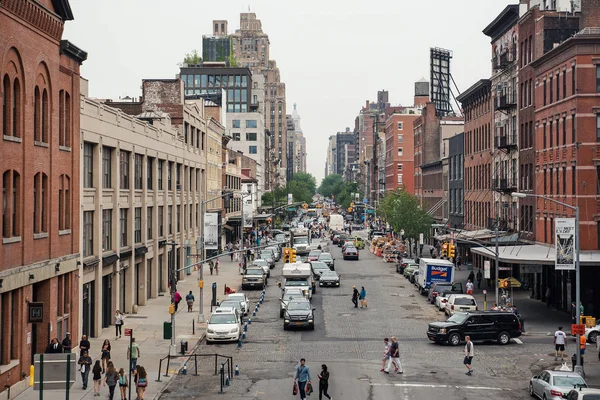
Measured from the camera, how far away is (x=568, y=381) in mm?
28703

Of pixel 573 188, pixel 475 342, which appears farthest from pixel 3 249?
pixel 573 188

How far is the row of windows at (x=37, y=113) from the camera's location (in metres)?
31.2

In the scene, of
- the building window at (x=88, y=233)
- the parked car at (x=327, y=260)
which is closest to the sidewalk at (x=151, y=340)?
the building window at (x=88, y=233)


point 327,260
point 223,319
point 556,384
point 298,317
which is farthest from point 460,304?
point 327,260

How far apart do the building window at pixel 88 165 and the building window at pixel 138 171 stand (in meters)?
10.2

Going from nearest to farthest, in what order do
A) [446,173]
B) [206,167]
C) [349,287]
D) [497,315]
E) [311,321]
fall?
[497,315], [311,321], [349,287], [206,167], [446,173]

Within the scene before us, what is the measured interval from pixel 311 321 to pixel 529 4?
41.8 metres

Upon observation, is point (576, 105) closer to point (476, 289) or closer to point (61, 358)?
point (476, 289)

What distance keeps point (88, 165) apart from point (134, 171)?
1082 centimetres

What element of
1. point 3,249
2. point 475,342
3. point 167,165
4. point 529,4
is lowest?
point 475,342

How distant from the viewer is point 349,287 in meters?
70.6

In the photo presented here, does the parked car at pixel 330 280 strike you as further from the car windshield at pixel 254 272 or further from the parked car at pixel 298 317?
the parked car at pixel 298 317

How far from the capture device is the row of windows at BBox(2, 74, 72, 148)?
1230 inches

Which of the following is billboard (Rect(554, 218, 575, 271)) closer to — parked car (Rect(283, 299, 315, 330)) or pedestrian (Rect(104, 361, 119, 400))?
parked car (Rect(283, 299, 315, 330))
